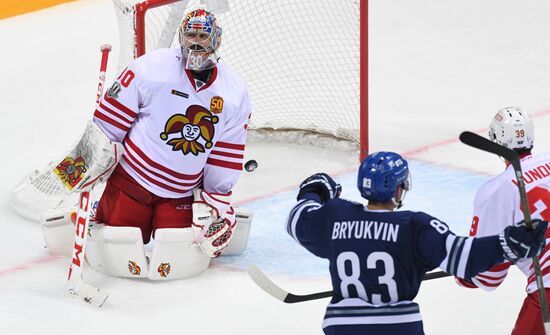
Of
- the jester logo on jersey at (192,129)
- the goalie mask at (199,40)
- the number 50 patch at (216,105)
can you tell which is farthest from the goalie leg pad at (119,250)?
the goalie mask at (199,40)

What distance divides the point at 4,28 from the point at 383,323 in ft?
16.8

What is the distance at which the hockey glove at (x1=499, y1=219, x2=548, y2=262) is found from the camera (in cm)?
370

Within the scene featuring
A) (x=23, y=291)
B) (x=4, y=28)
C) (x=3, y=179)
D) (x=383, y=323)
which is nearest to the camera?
(x=383, y=323)

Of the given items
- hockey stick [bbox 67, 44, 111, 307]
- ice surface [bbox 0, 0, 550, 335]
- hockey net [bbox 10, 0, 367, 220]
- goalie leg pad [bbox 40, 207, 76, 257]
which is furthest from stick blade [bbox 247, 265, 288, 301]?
hockey net [bbox 10, 0, 367, 220]

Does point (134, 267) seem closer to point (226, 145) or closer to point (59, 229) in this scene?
point (59, 229)

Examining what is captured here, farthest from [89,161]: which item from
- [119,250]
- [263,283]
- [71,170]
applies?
[263,283]


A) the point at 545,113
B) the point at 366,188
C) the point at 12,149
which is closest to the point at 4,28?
the point at 12,149

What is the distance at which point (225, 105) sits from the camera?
5422 mm

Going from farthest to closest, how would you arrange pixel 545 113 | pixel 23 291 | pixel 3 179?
pixel 545 113 → pixel 3 179 → pixel 23 291

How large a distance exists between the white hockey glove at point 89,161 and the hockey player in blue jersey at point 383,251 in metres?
1.51

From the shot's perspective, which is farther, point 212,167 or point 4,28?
point 4,28

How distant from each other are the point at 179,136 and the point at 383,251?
1.70 m

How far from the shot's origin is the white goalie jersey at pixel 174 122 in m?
5.37

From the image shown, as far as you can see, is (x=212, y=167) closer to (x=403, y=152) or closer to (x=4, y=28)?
(x=403, y=152)
